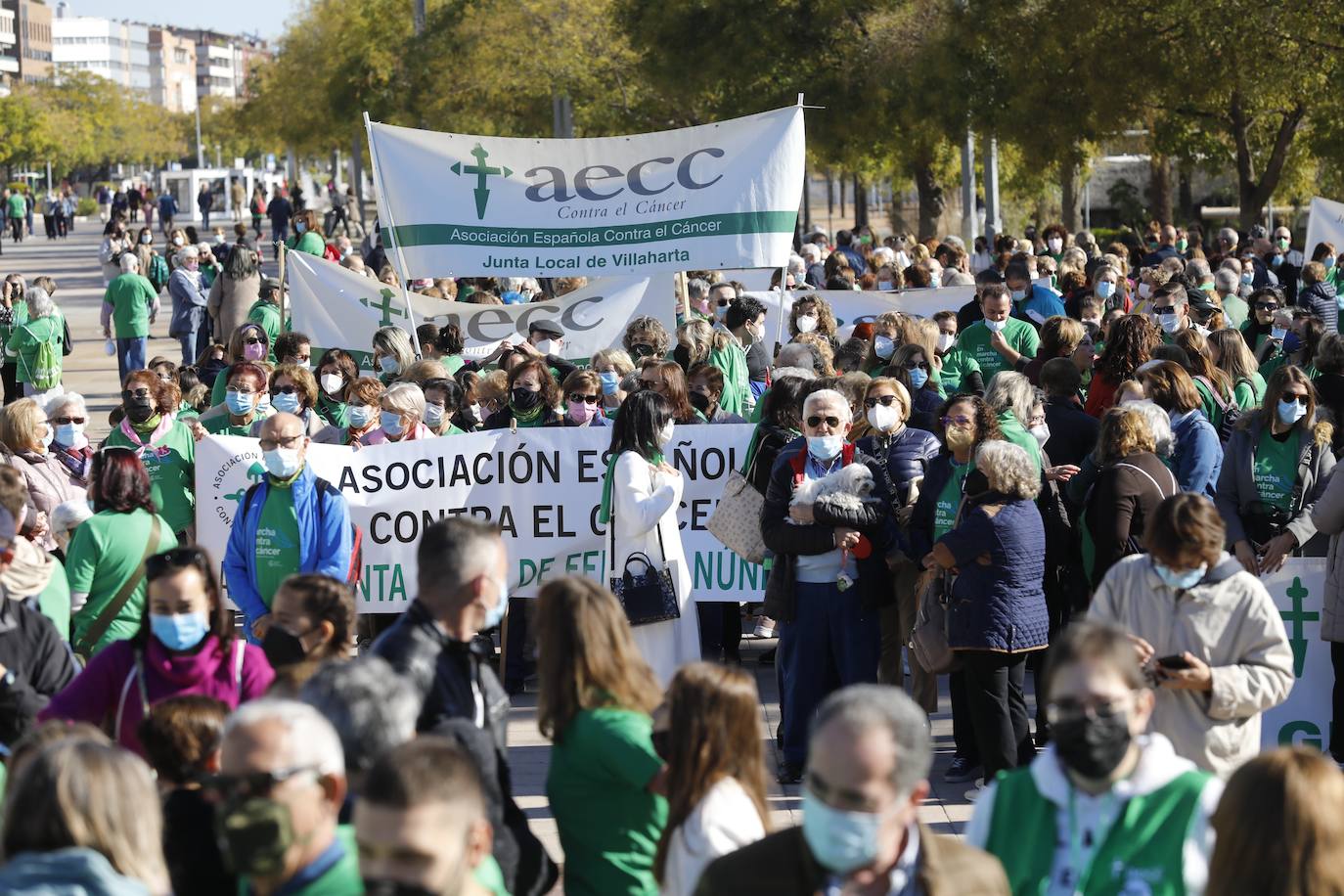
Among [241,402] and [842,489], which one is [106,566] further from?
[241,402]

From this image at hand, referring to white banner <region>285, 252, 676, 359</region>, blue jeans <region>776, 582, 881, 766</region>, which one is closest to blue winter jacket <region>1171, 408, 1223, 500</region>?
blue jeans <region>776, 582, 881, 766</region>

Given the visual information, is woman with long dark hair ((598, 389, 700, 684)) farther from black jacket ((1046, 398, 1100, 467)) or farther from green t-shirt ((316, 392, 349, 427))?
green t-shirt ((316, 392, 349, 427))

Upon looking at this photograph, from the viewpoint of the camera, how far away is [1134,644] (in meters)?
5.27

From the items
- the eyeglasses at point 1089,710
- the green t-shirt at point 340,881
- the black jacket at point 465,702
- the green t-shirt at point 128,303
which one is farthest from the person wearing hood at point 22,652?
the green t-shirt at point 128,303

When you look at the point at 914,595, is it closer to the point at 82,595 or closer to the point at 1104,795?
the point at 82,595

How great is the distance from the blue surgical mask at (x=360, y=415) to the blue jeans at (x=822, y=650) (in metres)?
2.83

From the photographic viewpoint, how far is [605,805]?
Answer: 4.64 m

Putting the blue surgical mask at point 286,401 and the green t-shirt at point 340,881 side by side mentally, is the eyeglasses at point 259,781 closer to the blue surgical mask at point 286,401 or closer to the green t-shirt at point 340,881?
the green t-shirt at point 340,881

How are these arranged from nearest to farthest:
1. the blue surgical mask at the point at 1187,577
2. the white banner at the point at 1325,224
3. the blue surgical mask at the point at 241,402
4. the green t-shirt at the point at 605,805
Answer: the green t-shirt at the point at 605,805
the blue surgical mask at the point at 1187,577
the blue surgical mask at the point at 241,402
the white banner at the point at 1325,224

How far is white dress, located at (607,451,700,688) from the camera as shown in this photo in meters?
7.71

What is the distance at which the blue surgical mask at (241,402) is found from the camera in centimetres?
971

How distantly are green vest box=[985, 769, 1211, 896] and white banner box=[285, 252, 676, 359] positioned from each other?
30.8ft

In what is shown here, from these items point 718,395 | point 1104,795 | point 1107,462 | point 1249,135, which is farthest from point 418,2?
point 1104,795

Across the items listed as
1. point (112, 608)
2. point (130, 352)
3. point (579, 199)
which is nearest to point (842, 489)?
point (112, 608)
